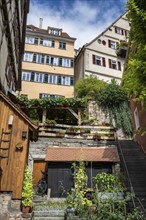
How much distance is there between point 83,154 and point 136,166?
3459mm

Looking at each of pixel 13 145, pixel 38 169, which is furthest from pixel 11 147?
pixel 38 169

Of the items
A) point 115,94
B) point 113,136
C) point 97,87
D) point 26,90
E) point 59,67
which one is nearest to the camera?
point 113,136

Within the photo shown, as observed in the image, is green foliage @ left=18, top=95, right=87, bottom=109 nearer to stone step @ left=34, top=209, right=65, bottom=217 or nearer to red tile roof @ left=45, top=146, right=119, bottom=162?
red tile roof @ left=45, top=146, right=119, bottom=162

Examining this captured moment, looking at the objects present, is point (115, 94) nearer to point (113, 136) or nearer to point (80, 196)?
point (113, 136)

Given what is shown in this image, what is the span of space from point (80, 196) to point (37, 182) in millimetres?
5917

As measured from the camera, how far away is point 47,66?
29828mm

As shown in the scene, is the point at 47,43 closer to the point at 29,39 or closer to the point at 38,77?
the point at 29,39

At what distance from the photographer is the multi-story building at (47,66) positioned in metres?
28.4

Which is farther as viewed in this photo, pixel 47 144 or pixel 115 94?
pixel 115 94

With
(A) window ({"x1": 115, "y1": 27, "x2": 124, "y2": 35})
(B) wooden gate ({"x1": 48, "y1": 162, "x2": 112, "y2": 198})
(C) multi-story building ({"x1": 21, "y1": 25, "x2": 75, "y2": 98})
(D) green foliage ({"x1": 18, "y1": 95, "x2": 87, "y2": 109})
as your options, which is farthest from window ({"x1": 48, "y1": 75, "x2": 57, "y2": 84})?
(B) wooden gate ({"x1": 48, "y1": 162, "x2": 112, "y2": 198})

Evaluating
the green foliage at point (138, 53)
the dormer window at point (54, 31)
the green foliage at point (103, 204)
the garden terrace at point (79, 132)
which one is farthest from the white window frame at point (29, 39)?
the green foliage at point (138, 53)

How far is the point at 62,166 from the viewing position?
12828 millimetres

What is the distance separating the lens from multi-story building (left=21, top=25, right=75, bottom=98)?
28.4m

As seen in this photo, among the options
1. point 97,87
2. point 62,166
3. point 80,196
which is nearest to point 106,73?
point 97,87
